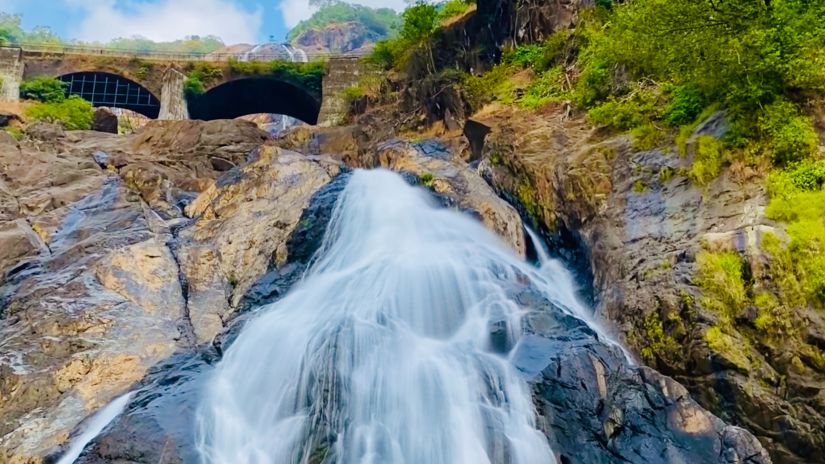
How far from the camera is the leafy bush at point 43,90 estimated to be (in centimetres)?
2828

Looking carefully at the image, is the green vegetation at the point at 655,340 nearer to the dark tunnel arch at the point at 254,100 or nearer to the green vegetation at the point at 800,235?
the green vegetation at the point at 800,235

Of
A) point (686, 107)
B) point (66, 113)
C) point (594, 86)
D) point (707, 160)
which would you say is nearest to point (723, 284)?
point (707, 160)

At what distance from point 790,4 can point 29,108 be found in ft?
87.6

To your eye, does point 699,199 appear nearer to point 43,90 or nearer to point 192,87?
point 192,87

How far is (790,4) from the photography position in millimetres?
10461

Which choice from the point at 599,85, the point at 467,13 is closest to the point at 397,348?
the point at 599,85

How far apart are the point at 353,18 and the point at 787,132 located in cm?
10347

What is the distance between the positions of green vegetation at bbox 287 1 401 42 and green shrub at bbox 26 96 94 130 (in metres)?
78.1

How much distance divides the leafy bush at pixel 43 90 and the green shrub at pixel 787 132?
27694 mm

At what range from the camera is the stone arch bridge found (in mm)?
29422

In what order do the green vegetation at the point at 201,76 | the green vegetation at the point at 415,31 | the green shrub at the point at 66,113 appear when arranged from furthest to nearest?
1. the green vegetation at the point at 201,76
2. the green shrub at the point at 66,113
3. the green vegetation at the point at 415,31

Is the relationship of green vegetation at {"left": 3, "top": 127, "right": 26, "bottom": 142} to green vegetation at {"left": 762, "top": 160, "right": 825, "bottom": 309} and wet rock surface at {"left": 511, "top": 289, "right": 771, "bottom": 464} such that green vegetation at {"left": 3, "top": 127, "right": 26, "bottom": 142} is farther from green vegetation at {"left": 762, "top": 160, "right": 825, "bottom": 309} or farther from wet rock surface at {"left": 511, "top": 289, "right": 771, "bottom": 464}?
green vegetation at {"left": 762, "top": 160, "right": 825, "bottom": 309}

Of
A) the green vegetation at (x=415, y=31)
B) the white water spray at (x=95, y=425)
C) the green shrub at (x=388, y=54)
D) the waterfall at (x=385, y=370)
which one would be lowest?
the white water spray at (x=95, y=425)

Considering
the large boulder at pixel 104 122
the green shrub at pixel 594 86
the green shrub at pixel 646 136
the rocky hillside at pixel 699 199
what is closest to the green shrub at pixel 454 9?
the rocky hillside at pixel 699 199
